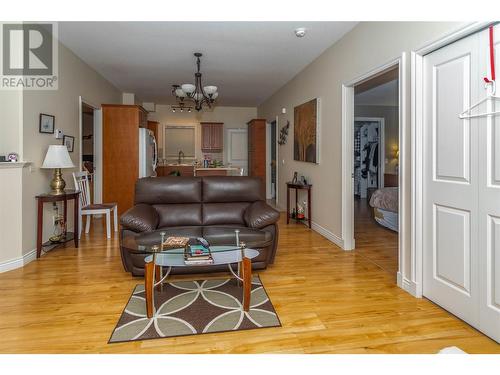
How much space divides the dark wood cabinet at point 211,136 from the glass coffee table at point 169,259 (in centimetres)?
627

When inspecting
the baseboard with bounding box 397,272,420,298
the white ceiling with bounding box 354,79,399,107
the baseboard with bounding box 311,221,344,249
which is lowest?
the baseboard with bounding box 397,272,420,298

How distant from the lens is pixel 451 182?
227cm

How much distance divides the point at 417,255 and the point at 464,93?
4.26 feet

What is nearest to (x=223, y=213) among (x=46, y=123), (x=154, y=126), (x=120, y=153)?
(x=46, y=123)

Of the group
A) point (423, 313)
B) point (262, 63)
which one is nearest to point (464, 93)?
point (423, 313)

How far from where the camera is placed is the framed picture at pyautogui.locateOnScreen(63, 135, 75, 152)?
14.3 ft

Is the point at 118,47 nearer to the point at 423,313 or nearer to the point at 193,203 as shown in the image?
the point at 193,203

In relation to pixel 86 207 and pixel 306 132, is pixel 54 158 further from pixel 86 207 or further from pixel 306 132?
pixel 306 132

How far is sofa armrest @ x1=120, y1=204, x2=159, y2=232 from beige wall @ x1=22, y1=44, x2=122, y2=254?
131cm

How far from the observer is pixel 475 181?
207 centimetres

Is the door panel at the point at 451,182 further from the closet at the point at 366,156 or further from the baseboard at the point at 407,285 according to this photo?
the closet at the point at 366,156

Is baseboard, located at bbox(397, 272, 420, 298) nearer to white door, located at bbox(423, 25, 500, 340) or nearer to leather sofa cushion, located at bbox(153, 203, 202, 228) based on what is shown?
white door, located at bbox(423, 25, 500, 340)

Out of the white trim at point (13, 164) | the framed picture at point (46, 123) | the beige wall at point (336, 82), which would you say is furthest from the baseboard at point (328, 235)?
the framed picture at point (46, 123)

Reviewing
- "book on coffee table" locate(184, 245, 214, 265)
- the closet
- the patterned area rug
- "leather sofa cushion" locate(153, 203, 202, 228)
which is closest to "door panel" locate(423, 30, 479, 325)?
the patterned area rug
